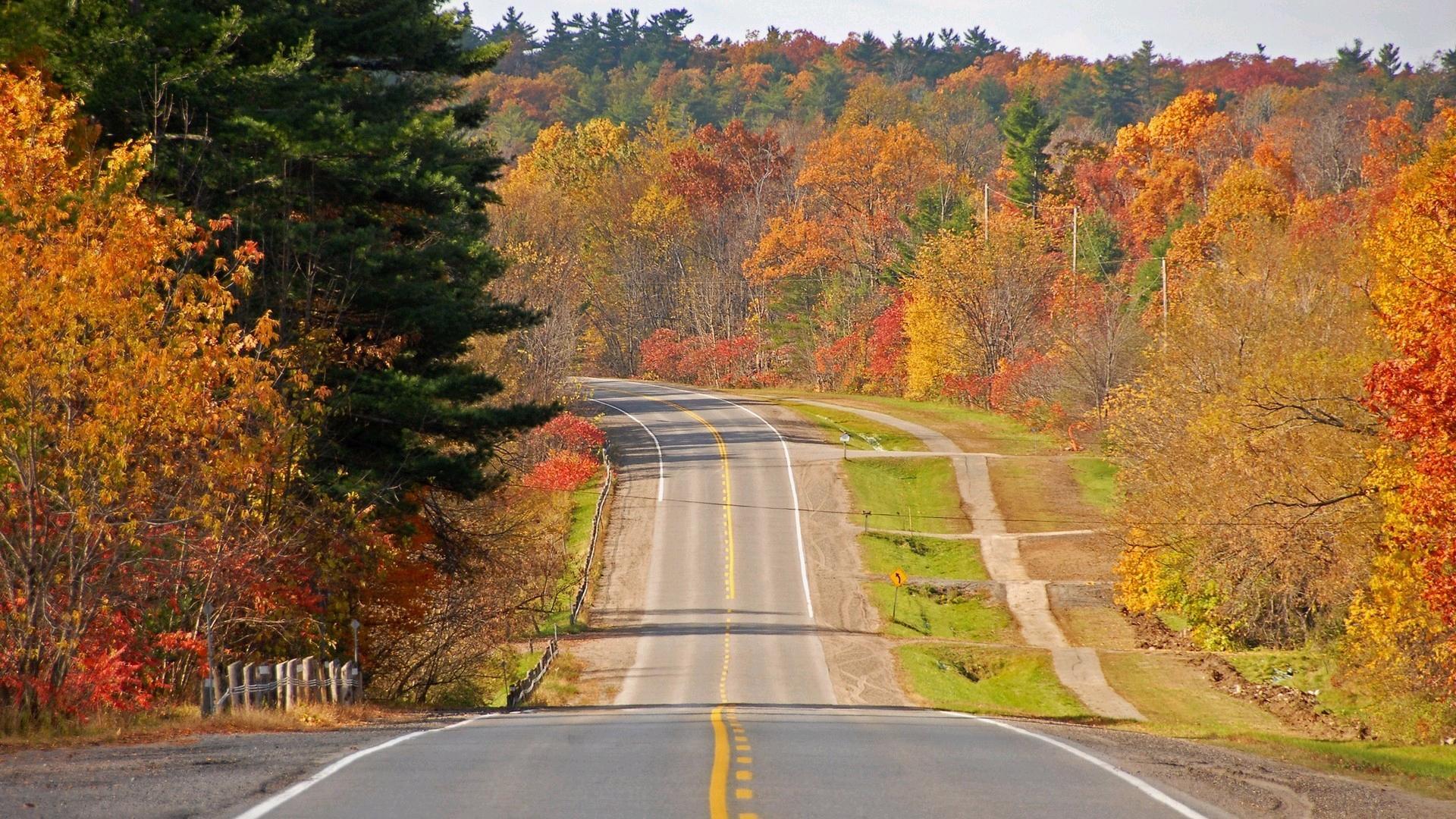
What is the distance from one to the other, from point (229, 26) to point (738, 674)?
23.2m

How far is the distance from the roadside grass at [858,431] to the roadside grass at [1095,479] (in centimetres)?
841

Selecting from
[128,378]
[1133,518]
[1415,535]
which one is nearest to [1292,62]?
[1133,518]

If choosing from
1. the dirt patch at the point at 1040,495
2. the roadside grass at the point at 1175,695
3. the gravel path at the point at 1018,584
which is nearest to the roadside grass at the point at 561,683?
the gravel path at the point at 1018,584

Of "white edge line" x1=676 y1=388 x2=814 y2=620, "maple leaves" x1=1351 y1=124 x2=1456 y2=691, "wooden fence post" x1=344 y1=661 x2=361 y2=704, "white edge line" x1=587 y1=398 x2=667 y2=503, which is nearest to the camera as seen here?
"wooden fence post" x1=344 y1=661 x2=361 y2=704

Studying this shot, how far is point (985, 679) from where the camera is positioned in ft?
137

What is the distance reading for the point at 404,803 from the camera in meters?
10.4

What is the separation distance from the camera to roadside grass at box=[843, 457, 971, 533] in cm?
6144

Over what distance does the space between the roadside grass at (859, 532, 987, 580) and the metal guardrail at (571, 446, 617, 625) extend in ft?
36.8

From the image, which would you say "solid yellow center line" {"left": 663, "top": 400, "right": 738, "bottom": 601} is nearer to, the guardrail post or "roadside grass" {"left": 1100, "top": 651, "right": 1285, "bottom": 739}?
"roadside grass" {"left": 1100, "top": 651, "right": 1285, "bottom": 739}

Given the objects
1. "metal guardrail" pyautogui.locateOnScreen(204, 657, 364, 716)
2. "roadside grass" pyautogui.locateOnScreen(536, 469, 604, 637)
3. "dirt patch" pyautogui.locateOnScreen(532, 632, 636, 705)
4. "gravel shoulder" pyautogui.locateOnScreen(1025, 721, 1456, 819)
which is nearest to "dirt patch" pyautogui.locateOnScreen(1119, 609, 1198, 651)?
"dirt patch" pyautogui.locateOnScreen(532, 632, 636, 705)

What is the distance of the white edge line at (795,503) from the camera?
51906mm

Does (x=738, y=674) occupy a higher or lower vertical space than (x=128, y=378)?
lower

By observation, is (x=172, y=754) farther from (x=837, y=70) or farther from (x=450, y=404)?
(x=837, y=70)

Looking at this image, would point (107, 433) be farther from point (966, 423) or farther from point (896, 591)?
point (966, 423)
